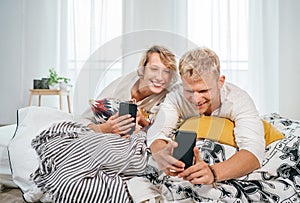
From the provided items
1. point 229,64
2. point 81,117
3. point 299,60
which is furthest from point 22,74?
point 81,117

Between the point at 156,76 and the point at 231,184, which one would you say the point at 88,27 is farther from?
the point at 231,184

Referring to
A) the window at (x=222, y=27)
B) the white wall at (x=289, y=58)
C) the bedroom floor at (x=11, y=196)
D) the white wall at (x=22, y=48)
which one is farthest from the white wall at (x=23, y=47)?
the bedroom floor at (x=11, y=196)

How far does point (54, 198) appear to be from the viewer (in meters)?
0.86

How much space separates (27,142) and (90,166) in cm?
38

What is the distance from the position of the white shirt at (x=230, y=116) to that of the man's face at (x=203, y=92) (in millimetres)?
14

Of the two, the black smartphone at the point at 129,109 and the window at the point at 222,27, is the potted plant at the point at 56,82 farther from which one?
the black smartphone at the point at 129,109

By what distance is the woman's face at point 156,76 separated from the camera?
33.5 inches

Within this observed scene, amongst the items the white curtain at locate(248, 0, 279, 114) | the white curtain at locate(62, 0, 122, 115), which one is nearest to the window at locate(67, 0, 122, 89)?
the white curtain at locate(62, 0, 122, 115)

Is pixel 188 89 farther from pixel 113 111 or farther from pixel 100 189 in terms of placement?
pixel 100 189

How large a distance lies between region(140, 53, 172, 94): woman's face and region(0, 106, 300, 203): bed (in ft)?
0.66

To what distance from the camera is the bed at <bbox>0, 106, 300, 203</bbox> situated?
908 mm

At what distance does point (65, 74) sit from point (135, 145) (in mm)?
2821

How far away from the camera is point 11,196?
1.06 meters

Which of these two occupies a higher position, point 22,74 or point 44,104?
point 22,74
